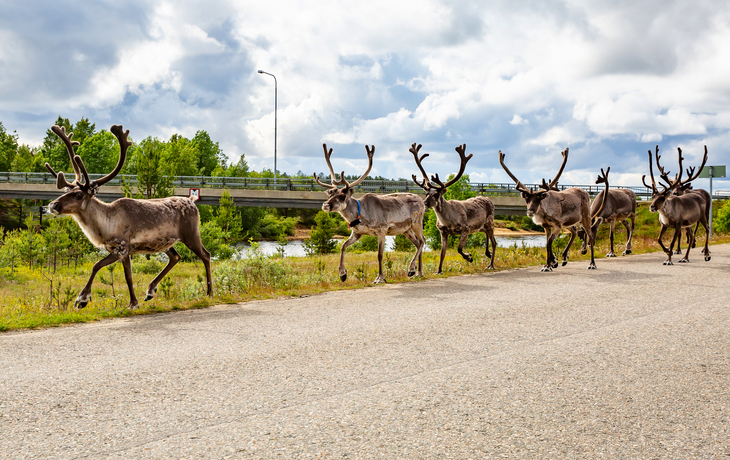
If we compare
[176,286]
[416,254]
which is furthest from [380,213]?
[176,286]

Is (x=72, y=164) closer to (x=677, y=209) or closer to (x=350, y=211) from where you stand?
(x=350, y=211)

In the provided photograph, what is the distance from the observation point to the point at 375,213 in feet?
45.6

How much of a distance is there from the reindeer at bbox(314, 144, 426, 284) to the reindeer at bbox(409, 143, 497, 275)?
1.96 feet

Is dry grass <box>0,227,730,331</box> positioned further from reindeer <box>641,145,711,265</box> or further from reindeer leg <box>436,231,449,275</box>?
reindeer <box>641,145,711,265</box>

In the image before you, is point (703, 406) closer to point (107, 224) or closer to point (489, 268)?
point (107, 224)

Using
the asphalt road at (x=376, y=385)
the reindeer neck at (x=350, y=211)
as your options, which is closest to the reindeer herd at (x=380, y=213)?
the reindeer neck at (x=350, y=211)

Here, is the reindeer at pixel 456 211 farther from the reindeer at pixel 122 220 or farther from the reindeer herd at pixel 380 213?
the reindeer at pixel 122 220

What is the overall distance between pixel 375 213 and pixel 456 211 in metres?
3.06

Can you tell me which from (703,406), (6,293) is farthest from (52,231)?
(703,406)

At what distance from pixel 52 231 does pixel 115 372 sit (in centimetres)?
1930

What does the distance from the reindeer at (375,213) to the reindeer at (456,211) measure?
0.60 m

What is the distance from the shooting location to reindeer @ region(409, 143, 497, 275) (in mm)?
15352

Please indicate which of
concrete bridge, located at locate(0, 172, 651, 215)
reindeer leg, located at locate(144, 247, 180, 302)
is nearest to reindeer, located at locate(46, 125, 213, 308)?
reindeer leg, located at locate(144, 247, 180, 302)

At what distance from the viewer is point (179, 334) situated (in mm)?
7418
